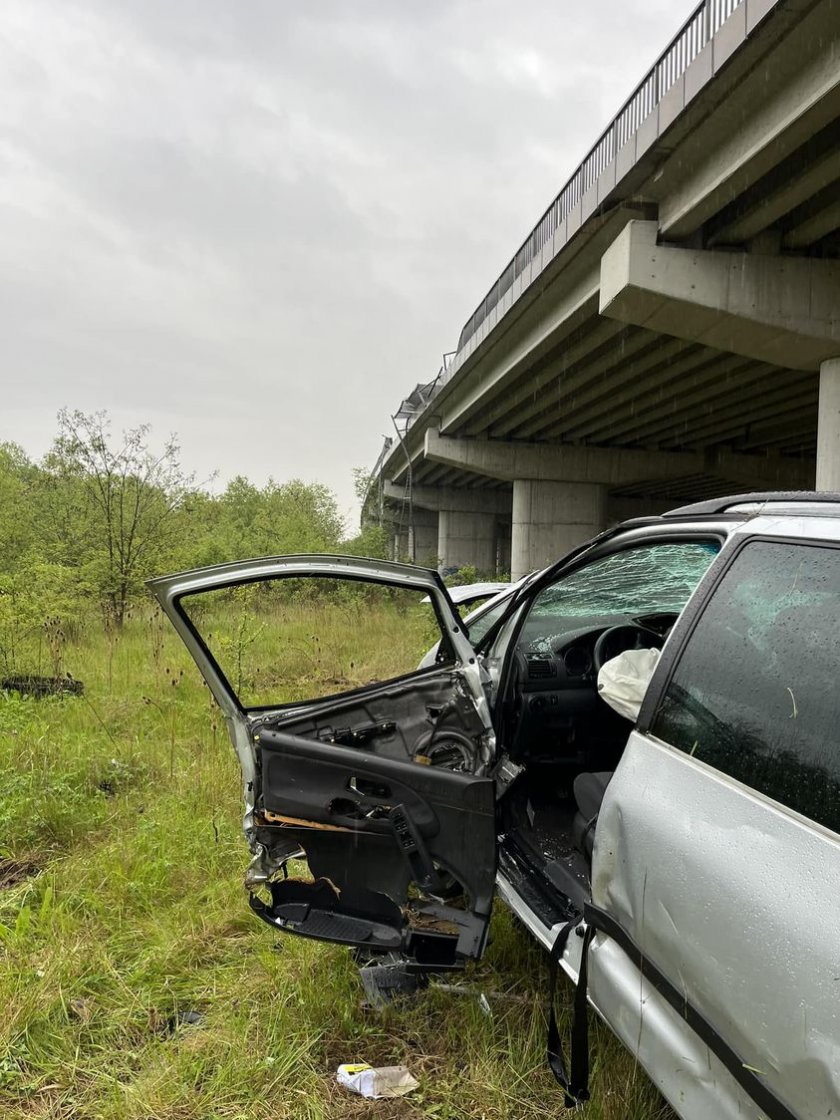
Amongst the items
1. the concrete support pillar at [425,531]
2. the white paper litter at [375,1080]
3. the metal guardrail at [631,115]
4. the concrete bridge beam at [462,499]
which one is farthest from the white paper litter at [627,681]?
the concrete support pillar at [425,531]

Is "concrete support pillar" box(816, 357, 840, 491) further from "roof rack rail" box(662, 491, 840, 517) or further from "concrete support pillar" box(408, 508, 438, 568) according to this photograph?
"concrete support pillar" box(408, 508, 438, 568)

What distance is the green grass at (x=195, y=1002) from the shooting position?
206cm

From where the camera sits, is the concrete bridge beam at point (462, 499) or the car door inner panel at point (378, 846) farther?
the concrete bridge beam at point (462, 499)

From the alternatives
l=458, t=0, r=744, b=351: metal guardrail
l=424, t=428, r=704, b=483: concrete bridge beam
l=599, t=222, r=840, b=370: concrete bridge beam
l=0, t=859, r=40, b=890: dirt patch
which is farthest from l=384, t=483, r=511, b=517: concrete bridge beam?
l=0, t=859, r=40, b=890: dirt patch

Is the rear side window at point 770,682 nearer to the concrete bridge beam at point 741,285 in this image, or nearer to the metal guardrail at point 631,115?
the metal guardrail at point 631,115

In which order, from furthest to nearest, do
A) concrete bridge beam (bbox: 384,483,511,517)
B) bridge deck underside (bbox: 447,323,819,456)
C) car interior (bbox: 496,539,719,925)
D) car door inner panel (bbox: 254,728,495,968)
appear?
concrete bridge beam (bbox: 384,483,511,517) < bridge deck underside (bbox: 447,323,819,456) < car interior (bbox: 496,539,719,925) < car door inner panel (bbox: 254,728,495,968)

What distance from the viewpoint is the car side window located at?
3.30m

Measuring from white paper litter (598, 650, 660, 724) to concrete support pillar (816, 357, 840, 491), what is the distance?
24.8ft

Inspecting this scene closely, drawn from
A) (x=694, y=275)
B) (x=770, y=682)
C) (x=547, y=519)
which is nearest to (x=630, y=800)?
(x=770, y=682)

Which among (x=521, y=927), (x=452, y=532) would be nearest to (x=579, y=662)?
(x=521, y=927)

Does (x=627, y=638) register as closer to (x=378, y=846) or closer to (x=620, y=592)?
(x=620, y=592)

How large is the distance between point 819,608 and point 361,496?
34258 millimetres

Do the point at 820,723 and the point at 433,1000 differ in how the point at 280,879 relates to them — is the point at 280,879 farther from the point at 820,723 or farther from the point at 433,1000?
the point at 820,723

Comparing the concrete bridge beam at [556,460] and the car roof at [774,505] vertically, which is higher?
the concrete bridge beam at [556,460]
